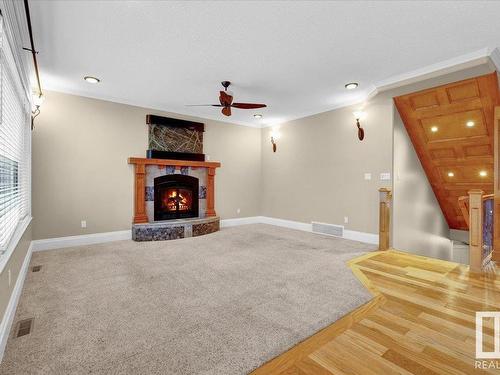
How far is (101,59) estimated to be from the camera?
338 centimetres

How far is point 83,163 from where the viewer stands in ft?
15.1

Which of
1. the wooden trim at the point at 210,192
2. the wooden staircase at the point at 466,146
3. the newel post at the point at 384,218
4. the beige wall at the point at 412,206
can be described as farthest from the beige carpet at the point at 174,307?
the wooden trim at the point at 210,192

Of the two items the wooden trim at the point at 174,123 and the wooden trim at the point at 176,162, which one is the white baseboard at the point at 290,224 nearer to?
the wooden trim at the point at 176,162

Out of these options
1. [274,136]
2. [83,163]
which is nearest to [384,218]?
[274,136]

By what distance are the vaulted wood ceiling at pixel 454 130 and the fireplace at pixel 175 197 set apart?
14.5 feet

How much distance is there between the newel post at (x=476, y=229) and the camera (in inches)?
126

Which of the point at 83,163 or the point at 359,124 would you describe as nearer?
the point at 83,163

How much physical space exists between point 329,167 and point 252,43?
3213mm

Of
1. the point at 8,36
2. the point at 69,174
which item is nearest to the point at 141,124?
the point at 69,174

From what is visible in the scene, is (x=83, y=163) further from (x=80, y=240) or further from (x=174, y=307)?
(x=174, y=307)

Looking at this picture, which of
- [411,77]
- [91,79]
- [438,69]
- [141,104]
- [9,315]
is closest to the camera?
[9,315]

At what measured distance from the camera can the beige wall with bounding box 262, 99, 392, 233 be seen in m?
4.60

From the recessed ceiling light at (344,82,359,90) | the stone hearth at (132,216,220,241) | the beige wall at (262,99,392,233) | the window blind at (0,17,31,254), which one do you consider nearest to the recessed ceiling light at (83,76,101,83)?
the window blind at (0,17,31,254)

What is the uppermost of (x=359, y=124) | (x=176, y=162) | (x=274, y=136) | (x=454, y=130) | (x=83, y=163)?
(x=274, y=136)
